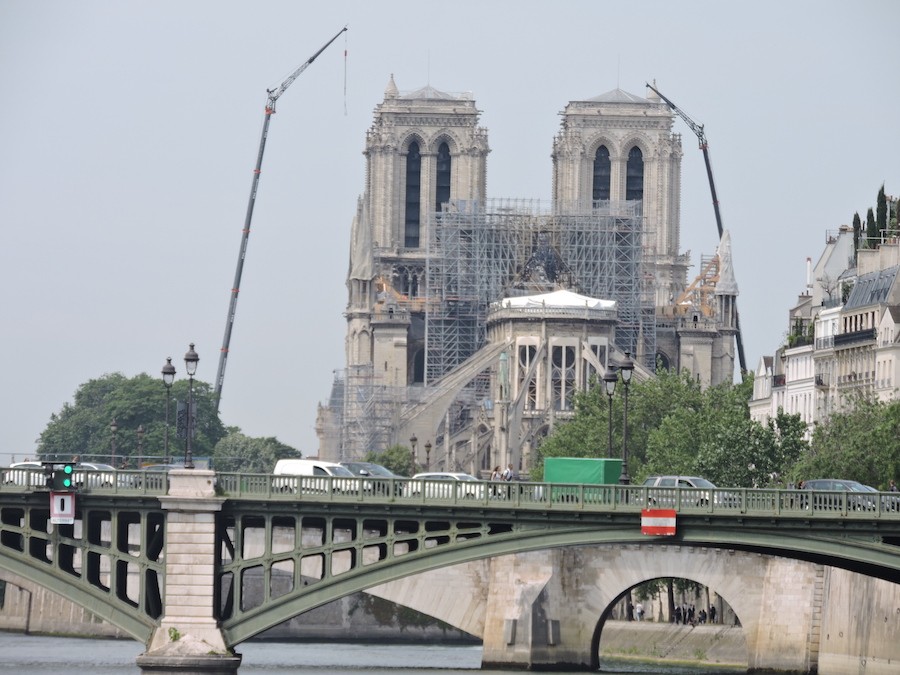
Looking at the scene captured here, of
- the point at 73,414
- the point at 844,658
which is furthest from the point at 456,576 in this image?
the point at 73,414

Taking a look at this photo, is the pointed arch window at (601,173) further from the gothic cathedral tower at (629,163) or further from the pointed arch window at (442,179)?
the pointed arch window at (442,179)

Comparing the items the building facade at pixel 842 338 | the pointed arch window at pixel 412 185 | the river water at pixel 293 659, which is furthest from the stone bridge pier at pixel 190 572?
the pointed arch window at pixel 412 185

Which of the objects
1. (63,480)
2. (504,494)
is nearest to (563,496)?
(504,494)

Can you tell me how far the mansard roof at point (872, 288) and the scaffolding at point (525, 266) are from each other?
71.1 metres

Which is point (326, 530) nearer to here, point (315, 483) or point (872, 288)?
point (315, 483)

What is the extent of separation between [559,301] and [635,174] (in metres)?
22.3

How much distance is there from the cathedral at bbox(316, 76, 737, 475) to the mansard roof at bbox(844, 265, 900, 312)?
54027 mm

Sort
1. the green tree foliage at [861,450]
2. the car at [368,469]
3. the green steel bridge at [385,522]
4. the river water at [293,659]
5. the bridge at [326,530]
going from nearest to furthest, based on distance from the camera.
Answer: the green steel bridge at [385,522]
the bridge at [326,530]
the car at [368,469]
the river water at [293,659]
the green tree foliage at [861,450]

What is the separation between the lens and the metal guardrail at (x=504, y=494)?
2398 inches

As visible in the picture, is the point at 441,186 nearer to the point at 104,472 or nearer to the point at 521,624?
the point at 521,624

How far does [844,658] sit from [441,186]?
120482 millimetres

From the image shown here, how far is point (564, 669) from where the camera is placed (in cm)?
8331

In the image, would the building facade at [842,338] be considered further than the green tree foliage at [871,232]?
No

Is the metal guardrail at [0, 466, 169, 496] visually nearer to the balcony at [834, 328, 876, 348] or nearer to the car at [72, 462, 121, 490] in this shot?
the car at [72, 462, 121, 490]
